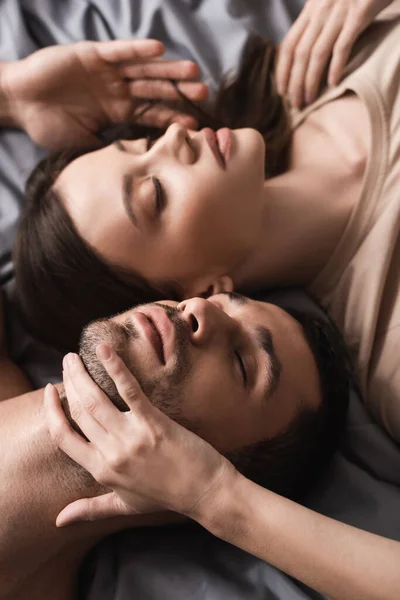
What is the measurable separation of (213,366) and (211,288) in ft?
1.04

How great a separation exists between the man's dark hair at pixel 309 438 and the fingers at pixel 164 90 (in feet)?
1.90

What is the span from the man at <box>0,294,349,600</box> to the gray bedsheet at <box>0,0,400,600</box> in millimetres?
74

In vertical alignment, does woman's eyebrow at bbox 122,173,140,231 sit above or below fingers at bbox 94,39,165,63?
below

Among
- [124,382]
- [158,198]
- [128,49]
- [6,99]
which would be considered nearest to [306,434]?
[124,382]

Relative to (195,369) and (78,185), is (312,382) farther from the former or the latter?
(78,185)

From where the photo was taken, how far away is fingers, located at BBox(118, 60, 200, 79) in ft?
4.36

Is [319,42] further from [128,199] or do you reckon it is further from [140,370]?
[140,370]

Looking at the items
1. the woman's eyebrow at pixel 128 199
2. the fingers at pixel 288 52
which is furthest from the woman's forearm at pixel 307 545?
the fingers at pixel 288 52

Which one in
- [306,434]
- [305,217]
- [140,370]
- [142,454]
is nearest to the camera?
[142,454]

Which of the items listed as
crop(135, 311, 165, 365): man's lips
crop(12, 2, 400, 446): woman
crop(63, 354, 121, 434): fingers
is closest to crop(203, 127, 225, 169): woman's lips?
crop(12, 2, 400, 446): woman

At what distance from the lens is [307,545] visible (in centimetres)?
72

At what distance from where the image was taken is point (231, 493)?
0.72 meters

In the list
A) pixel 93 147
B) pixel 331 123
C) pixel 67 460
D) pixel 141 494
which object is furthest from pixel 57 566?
pixel 331 123

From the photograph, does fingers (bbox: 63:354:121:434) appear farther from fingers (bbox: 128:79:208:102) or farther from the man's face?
fingers (bbox: 128:79:208:102)
